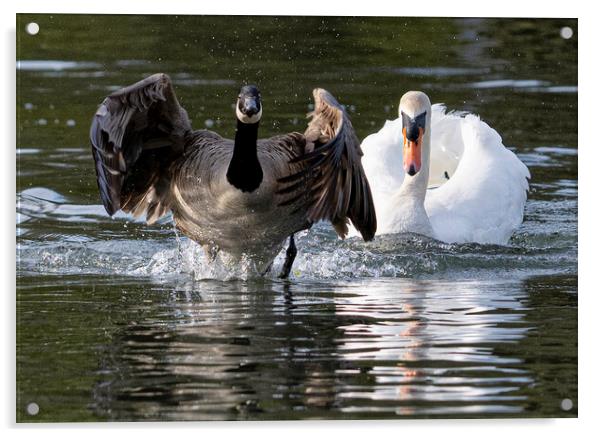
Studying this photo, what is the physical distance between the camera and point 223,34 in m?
7.51

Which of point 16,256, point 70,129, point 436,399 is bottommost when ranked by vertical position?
point 436,399

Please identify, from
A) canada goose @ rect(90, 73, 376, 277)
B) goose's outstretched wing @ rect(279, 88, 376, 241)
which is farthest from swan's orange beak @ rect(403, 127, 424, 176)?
goose's outstretched wing @ rect(279, 88, 376, 241)

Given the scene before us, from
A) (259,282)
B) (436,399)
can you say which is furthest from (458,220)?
(436,399)

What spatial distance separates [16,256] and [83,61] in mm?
1620

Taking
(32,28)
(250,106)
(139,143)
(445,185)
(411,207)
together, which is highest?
(32,28)

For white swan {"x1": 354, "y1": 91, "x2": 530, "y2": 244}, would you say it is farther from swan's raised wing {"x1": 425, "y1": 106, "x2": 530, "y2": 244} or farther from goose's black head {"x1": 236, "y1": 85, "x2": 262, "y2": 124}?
goose's black head {"x1": 236, "y1": 85, "x2": 262, "y2": 124}

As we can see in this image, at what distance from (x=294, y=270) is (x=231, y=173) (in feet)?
3.77

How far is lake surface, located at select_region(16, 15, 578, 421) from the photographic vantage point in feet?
20.7

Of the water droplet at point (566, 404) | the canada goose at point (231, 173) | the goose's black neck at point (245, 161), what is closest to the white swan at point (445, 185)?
the canada goose at point (231, 173)

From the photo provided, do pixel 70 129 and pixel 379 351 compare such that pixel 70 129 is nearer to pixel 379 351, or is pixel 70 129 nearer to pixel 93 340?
pixel 93 340

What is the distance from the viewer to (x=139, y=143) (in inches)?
312

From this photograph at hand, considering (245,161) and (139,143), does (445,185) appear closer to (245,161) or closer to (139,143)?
(245,161)

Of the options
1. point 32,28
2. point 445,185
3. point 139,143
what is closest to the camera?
point 32,28

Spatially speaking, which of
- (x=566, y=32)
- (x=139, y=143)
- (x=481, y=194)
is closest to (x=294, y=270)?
(x=139, y=143)
